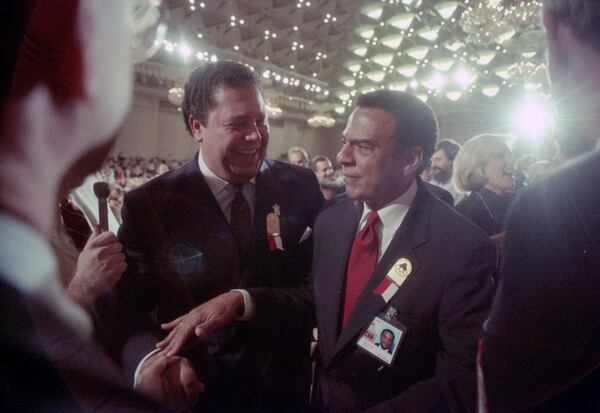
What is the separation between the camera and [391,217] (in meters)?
1.01

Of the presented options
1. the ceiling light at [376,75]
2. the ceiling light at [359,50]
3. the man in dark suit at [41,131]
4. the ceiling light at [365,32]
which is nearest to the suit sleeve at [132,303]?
the man in dark suit at [41,131]

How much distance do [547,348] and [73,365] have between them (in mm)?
811

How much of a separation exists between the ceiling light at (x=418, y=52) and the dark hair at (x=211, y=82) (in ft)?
38.6

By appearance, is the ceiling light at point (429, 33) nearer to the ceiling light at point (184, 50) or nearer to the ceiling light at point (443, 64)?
the ceiling light at point (443, 64)

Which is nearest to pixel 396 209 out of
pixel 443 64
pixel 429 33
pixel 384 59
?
pixel 429 33

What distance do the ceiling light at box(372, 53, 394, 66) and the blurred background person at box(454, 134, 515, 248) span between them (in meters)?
11.0

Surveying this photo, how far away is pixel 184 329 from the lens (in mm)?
823

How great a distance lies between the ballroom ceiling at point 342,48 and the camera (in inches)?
324

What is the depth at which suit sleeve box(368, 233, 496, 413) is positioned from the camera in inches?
32.0

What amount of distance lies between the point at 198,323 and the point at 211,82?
614 mm

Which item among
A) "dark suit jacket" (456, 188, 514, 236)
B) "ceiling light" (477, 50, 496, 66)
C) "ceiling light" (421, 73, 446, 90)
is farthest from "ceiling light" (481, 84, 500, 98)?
"dark suit jacket" (456, 188, 514, 236)

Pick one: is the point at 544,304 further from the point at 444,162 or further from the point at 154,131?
the point at 154,131

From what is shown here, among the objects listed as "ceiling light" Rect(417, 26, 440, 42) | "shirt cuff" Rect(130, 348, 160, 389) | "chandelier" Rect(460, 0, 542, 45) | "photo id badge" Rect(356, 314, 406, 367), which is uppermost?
"ceiling light" Rect(417, 26, 440, 42)

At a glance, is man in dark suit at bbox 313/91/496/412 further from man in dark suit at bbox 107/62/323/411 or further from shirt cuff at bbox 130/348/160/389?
shirt cuff at bbox 130/348/160/389
